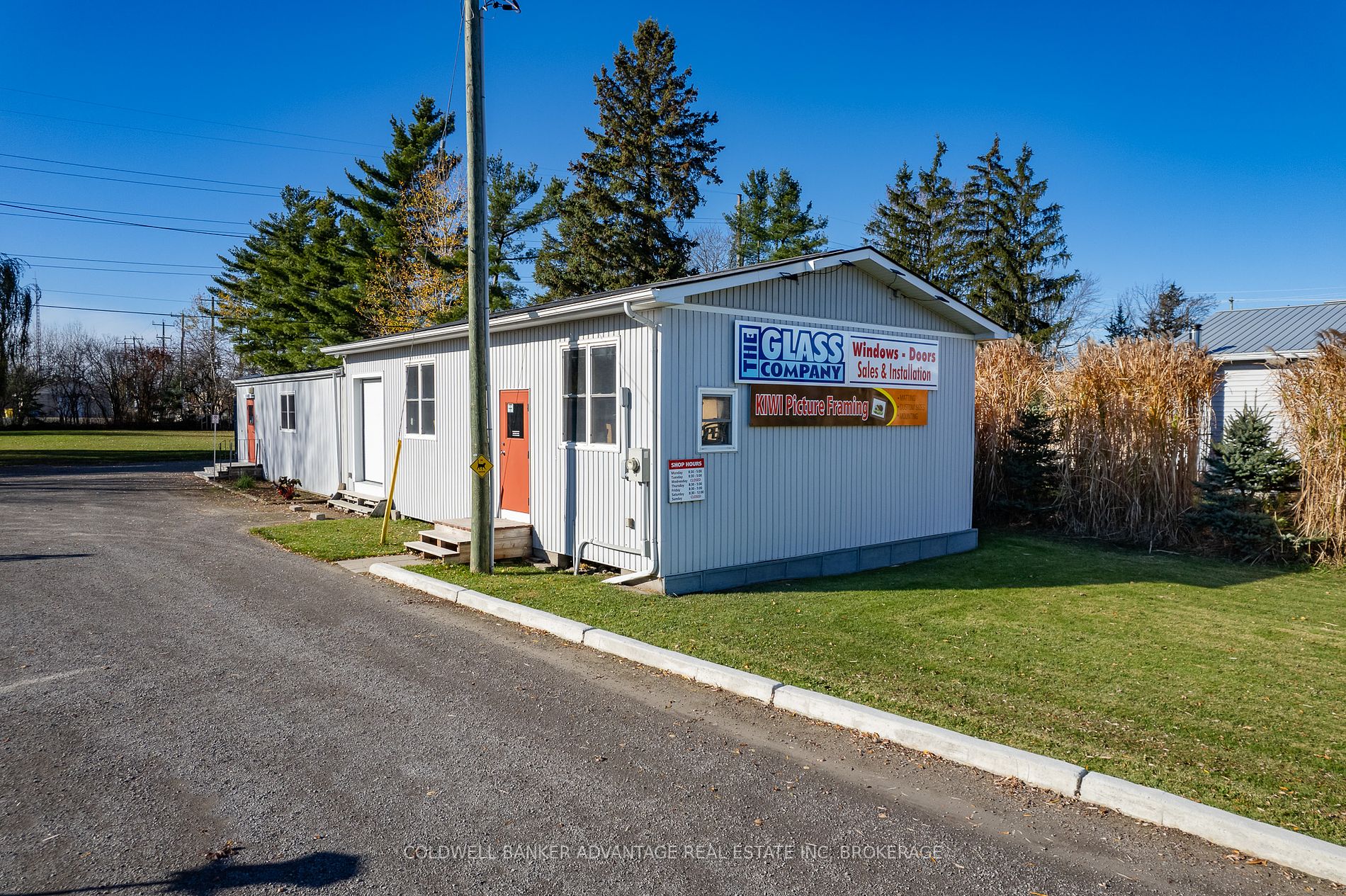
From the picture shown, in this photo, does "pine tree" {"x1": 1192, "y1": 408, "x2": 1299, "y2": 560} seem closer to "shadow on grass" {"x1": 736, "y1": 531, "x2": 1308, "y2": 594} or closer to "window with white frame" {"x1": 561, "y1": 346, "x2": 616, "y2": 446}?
"shadow on grass" {"x1": 736, "y1": 531, "x2": 1308, "y2": 594}

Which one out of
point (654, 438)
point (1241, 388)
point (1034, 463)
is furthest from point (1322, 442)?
point (1241, 388)

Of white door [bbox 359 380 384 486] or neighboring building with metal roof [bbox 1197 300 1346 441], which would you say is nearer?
white door [bbox 359 380 384 486]

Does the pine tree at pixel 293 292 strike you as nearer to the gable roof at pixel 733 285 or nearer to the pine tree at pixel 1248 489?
the gable roof at pixel 733 285

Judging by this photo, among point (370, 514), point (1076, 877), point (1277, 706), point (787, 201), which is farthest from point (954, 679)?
point (787, 201)

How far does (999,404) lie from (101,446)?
36465 millimetres

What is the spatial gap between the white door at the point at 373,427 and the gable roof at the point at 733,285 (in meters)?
2.37

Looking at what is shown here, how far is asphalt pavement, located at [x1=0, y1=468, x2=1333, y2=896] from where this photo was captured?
3352mm

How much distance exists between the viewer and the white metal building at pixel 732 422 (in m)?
8.48

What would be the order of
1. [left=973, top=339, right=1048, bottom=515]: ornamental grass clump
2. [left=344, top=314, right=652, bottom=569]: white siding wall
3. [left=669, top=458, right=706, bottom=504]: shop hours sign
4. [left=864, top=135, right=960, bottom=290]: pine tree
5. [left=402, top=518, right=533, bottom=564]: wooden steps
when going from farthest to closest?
1. [left=864, top=135, right=960, bottom=290]: pine tree
2. [left=973, top=339, right=1048, bottom=515]: ornamental grass clump
3. [left=402, top=518, right=533, bottom=564]: wooden steps
4. [left=344, top=314, right=652, bottom=569]: white siding wall
5. [left=669, top=458, right=706, bottom=504]: shop hours sign

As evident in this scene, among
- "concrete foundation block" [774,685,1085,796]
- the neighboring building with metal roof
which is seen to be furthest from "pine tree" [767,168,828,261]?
"concrete foundation block" [774,685,1085,796]

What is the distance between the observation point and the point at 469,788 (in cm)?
411

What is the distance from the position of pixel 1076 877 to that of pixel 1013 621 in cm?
451

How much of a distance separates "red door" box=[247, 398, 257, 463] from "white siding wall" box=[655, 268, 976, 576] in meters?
17.0

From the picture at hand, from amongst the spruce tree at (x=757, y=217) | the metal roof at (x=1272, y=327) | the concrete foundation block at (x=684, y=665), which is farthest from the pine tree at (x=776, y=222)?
the concrete foundation block at (x=684, y=665)
